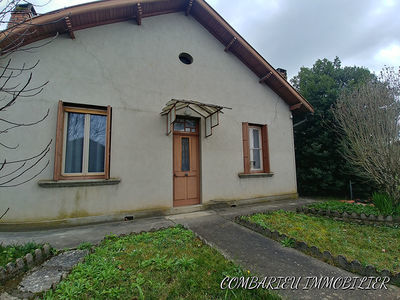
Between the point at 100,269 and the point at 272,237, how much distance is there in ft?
8.94

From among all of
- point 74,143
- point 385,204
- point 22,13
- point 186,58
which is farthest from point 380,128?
point 74,143

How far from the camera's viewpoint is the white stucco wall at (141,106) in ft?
13.0

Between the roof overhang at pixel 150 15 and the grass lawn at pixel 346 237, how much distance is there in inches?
189

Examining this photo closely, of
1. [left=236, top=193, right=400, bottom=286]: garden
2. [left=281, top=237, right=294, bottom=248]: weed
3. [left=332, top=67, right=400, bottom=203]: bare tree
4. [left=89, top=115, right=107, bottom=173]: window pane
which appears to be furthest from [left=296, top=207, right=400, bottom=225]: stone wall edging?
[left=89, top=115, right=107, bottom=173]: window pane

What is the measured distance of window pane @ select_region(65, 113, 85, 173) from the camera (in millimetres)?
4281

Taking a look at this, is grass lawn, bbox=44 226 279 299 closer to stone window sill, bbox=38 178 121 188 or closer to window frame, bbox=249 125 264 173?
stone window sill, bbox=38 178 121 188

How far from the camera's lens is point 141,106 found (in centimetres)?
496

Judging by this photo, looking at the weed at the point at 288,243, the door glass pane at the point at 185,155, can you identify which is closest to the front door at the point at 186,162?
the door glass pane at the point at 185,155

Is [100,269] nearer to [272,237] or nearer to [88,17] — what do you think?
[272,237]

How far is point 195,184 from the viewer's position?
5.58m

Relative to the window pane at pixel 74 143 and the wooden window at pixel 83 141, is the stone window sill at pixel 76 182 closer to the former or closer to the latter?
the wooden window at pixel 83 141

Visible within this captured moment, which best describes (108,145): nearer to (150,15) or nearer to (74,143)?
(74,143)

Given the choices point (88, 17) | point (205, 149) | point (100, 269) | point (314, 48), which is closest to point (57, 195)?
point (100, 269)

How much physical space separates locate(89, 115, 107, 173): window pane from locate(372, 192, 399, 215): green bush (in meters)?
6.98
